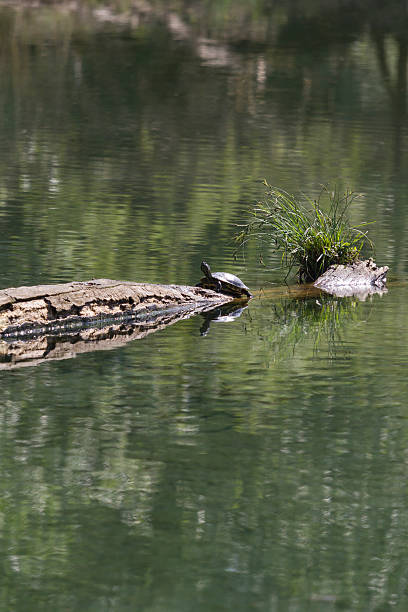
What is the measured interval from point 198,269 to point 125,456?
6338mm

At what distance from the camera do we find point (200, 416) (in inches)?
319

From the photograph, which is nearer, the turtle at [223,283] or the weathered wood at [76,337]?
the weathered wood at [76,337]

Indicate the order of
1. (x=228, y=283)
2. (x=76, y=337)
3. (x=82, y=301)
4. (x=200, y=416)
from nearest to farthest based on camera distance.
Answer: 1. (x=200, y=416)
2. (x=76, y=337)
3. (x=82, y=301)
4. (x=228, y=283)

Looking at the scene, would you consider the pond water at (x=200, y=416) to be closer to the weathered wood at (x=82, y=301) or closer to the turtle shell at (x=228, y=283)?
the turtle shell at (x=228, y=283)

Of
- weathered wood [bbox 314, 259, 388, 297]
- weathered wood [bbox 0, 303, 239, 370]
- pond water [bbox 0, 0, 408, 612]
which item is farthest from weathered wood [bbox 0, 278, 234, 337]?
weathered wood [bbox 314, 259, 388, 297]

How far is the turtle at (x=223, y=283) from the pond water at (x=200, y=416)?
0.63 feet

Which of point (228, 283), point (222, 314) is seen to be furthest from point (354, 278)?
point (222, 314)

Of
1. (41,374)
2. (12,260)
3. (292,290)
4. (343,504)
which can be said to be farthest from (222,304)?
(343,504)

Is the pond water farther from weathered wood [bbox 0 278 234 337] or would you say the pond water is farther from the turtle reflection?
weathered wood [bbox 0 278 234 337]

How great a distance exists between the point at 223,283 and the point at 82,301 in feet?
6.43

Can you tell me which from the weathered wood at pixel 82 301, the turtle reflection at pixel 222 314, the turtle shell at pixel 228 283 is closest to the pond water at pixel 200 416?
the turtle reflection at pixel 222 314

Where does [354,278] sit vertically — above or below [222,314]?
below

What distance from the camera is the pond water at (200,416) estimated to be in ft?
19.0

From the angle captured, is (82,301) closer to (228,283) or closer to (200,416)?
(228,283)
